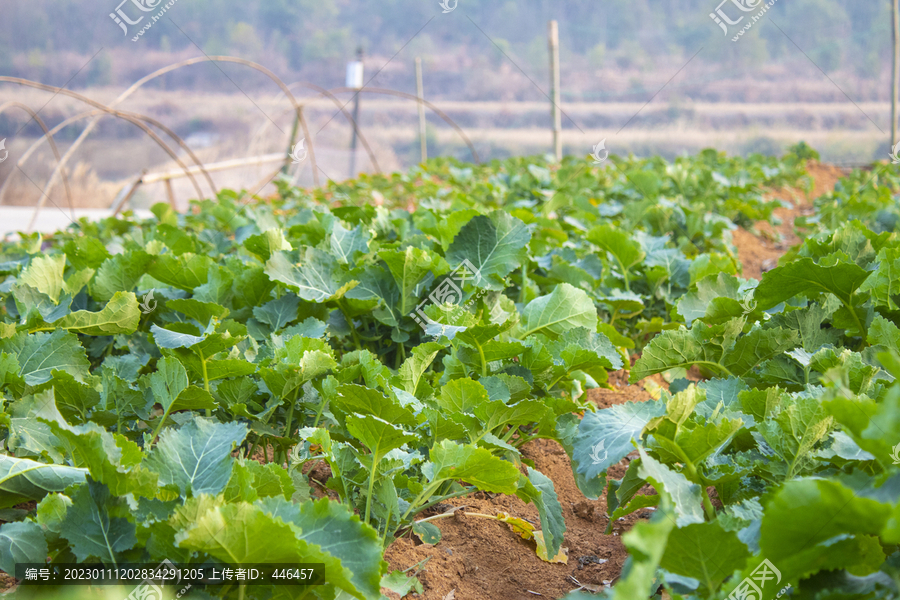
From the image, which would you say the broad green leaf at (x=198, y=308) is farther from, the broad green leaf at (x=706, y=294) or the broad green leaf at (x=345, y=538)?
the broad green leaf at (x=706, y=294)

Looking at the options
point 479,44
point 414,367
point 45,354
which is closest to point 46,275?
point 45,354

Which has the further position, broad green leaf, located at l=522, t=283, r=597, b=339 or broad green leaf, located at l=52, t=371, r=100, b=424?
broad green leaf, located at l=522, t=283, r=597, b=339

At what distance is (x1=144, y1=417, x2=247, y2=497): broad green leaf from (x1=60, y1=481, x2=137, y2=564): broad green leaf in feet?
0.30

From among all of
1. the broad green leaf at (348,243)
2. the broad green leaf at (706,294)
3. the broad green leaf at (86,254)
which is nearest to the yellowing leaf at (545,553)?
the broad green leaf at (706,294)

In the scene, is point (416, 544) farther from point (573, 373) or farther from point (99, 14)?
point (99, 14)

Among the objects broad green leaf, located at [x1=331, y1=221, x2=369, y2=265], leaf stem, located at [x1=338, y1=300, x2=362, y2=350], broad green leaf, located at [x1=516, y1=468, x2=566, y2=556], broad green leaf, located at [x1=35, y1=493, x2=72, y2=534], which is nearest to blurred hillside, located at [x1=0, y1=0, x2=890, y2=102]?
broad green leaf, located at [x1=331, y1=221, x2=369, y2=265]

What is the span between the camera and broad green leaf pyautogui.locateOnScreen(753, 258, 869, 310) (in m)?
1.52

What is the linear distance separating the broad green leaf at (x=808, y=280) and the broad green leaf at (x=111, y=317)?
1.56 meters

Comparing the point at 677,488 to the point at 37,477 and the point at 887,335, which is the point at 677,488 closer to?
the point at 887,335

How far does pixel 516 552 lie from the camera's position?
1.58m

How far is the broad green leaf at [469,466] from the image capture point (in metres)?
1.19

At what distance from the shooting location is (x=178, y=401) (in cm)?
148

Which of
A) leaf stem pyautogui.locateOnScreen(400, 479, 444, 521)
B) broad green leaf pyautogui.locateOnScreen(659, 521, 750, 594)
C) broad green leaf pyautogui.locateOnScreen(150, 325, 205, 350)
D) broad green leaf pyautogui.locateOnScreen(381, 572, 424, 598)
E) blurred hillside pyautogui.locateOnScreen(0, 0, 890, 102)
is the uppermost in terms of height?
blurred hillside pyautogui.locateOnScreen(0, 0, 890, 102)

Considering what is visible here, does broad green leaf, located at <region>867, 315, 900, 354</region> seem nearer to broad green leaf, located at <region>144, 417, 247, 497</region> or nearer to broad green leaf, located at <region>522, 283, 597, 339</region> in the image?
broad green leaf, located at <region>522, 283, 597, 339</region>
